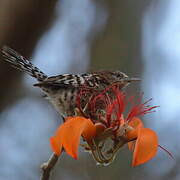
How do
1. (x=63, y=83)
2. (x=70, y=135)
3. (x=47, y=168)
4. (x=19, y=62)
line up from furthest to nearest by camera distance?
(x=63, y=83)
(x=19, y=62)
(x=47, y=168)
(x=70, y=135)

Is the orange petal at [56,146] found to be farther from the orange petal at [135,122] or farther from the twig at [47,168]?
the orange petal at [135,122]

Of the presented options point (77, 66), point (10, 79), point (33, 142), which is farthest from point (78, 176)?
point (10, 79)

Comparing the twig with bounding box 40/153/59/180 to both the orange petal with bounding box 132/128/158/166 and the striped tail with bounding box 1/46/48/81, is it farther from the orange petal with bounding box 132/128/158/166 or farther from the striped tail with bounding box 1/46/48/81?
the striped tail with bounding box 1/46/48/81

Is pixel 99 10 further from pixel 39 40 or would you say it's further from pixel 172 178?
pixel 39 40

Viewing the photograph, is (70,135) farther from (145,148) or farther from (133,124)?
(133,124)

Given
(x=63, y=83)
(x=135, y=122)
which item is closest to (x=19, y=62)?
(x=63, y=83)

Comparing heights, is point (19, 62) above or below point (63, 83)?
above

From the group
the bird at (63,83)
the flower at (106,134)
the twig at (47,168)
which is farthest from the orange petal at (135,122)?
the bird at (63,83)
